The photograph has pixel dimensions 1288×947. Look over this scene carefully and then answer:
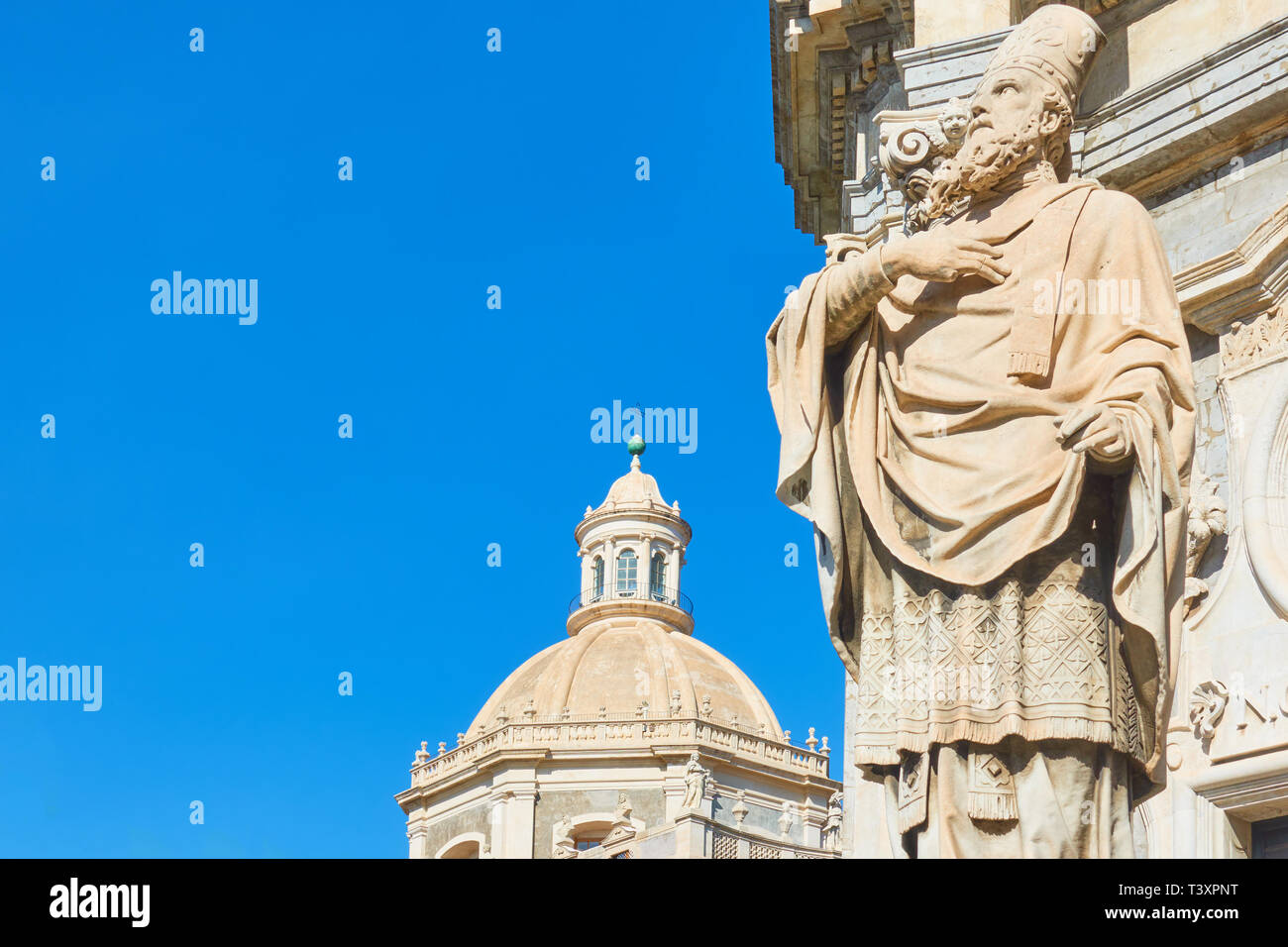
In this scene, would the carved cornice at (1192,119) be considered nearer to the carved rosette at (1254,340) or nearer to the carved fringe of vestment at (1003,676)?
the carved rosette at (1254,340)

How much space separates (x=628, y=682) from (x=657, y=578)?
883 centimetres

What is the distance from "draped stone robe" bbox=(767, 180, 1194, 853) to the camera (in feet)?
18.7

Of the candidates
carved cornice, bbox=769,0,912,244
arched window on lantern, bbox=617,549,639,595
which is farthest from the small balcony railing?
carved cornice, bbox=769,0,912,244

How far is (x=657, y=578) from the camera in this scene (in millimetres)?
81188

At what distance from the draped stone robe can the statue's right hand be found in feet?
0.15

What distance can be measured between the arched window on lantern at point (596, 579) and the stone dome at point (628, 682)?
2966mm

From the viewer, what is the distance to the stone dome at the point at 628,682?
2808 inches

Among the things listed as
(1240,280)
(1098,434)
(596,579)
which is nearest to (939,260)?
(1098,434)

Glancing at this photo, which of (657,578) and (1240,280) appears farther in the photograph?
(657,578)

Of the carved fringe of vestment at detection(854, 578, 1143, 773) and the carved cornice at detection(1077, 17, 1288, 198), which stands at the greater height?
the carved cornice at detection(1077, 17, 1288, 198)

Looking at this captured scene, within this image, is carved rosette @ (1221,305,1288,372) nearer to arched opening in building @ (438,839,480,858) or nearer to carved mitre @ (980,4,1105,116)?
carved mitre @ (980,4,1105,116)

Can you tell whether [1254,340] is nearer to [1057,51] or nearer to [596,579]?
[1057,51]
